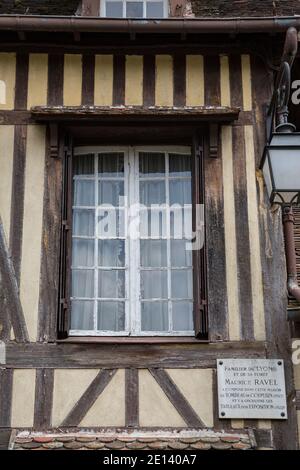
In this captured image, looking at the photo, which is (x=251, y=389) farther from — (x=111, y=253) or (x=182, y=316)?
(x=111, y=253)

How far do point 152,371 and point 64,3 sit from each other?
333 cm

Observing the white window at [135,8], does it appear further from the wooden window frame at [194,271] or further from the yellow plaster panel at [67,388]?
the yellow plaster panel at [67,388]

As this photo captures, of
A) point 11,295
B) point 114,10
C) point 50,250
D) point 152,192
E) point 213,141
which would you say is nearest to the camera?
point 11,295

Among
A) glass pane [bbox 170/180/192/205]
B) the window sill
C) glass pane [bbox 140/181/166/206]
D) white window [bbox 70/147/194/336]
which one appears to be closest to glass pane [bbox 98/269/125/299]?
white window [bbox 70/147/194/336]

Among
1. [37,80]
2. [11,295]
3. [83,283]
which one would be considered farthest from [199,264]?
[37,80]

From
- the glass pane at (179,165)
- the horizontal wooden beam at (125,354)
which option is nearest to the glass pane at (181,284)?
the horizontal wooden beam at (125,354)

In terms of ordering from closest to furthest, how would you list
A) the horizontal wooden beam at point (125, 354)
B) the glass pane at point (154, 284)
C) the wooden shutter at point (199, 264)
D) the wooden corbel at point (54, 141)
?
1. the horizontal wooden beam at point (125, 354)
2. the wooden shutter at point (199, 264)
3. the glass pane at point (154, 284)
4. the wooden corbel at point (54, 141)

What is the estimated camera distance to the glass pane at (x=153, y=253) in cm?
612

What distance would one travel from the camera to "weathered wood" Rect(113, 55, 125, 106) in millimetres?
6352

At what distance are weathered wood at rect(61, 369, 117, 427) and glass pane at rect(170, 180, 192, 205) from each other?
1476mm

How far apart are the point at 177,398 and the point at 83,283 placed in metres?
1.15

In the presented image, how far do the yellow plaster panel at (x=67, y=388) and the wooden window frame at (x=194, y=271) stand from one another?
0.24 m

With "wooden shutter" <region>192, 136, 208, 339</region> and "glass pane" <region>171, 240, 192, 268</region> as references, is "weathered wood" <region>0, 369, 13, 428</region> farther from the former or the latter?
"glass pane" <region>171, 240, 192, 268</region>

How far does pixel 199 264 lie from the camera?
5973 mm
